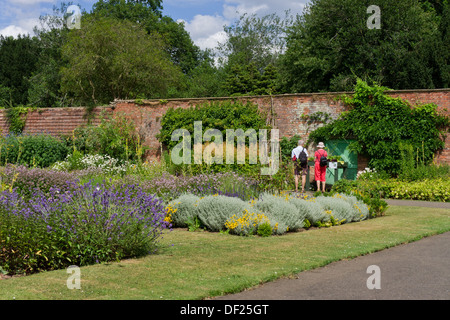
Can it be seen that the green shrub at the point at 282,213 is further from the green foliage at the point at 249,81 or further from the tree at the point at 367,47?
the green foliage at the point at 249,81

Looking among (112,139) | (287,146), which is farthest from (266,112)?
(112,139)

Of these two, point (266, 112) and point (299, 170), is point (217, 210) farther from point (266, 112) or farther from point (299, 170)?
point (266, 112)

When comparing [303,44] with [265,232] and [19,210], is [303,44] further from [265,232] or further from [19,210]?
[19,210]

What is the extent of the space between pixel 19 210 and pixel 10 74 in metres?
43.0

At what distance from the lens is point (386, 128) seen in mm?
18125

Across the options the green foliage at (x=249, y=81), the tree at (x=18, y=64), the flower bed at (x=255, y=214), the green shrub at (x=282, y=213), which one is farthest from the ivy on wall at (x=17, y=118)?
the tree at (x=18, y=64)

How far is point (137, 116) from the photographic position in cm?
2180

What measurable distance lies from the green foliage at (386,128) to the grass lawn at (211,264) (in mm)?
7949

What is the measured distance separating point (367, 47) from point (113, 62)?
43.8 ft

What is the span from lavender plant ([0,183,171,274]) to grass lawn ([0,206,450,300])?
28 centimetres

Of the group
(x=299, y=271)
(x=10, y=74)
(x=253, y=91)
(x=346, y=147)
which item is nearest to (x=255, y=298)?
(x=299, y=271)

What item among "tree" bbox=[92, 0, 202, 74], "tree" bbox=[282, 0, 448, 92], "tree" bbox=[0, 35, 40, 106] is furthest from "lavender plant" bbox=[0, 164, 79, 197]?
"tree" bbox=[0, 35, 40, 106]

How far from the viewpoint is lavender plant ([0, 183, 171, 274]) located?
640 centimetres

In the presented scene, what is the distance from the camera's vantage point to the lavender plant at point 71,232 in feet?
21.0
